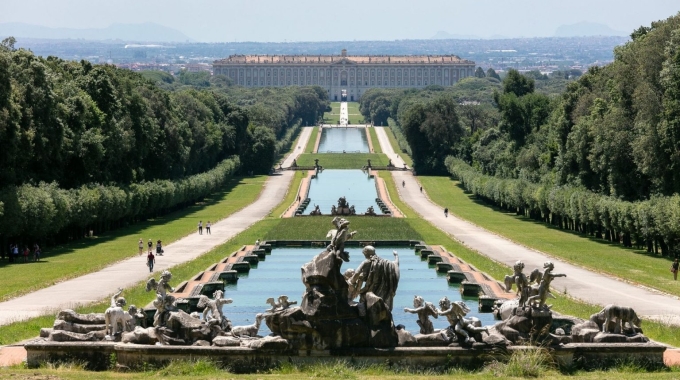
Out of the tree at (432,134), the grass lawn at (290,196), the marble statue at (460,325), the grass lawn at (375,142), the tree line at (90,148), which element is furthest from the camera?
the grass lawn at (375,142)

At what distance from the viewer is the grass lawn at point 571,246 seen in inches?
1906

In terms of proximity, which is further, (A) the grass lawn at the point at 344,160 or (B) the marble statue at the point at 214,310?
(A) the grass lawn at the point at 344,160

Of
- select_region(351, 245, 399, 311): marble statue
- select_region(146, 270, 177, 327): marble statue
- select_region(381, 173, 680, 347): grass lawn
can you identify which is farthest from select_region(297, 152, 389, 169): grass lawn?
select_region(146, 270, 177, 327): marble statue

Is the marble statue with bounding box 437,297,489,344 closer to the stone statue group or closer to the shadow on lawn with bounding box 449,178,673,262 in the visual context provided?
the stone statue group

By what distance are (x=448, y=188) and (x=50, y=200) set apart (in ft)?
186

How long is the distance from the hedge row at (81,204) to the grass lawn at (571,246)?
1885cm

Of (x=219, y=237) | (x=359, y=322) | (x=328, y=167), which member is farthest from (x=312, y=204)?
(x=359, y=322)

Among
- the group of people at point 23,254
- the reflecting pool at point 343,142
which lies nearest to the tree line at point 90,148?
the group of people at point 23,254

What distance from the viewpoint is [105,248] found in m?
61.2

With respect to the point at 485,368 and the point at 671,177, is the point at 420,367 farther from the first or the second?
the point at 671,177

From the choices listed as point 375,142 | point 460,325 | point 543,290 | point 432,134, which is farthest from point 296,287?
point 375,142

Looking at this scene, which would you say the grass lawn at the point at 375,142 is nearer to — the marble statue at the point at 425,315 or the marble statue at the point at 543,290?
the marble statue at the point at 425,315

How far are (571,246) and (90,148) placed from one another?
26.2 meters

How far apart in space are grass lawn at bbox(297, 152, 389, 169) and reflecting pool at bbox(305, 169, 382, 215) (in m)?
4.09
